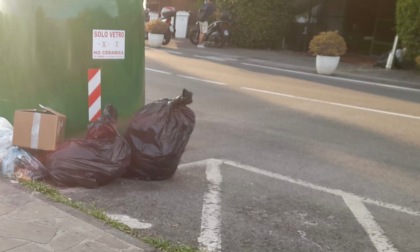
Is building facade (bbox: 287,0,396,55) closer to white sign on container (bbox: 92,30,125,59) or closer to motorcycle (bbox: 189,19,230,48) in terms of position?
motorcycle (bbox: 189,19,230,48)

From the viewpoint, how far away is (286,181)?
4719 millimetres

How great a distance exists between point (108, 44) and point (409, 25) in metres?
11.6

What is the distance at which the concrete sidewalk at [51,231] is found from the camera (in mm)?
3025

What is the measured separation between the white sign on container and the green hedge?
11.1 m

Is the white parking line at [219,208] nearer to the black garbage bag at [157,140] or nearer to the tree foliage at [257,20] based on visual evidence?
the black garbage bag at [157,140]

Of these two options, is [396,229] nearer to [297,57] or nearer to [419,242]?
[419,242]

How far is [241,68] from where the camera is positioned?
1403 centimetres

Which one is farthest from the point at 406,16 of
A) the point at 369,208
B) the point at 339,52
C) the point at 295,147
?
the point at 369,208

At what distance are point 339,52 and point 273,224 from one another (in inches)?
425

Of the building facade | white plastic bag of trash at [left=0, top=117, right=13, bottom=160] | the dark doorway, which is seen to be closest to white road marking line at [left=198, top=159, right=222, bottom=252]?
white plastic bag of trash at [left=0, top=117, right=13, bottom=160]

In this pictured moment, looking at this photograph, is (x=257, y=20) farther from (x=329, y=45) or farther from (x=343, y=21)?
(x=329, y=45)

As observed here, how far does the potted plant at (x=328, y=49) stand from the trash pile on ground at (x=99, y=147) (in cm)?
982

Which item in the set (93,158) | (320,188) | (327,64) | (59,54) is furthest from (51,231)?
(327,64)

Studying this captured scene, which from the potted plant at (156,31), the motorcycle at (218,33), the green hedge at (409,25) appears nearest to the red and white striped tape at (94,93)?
the green hedge at (409,25)
